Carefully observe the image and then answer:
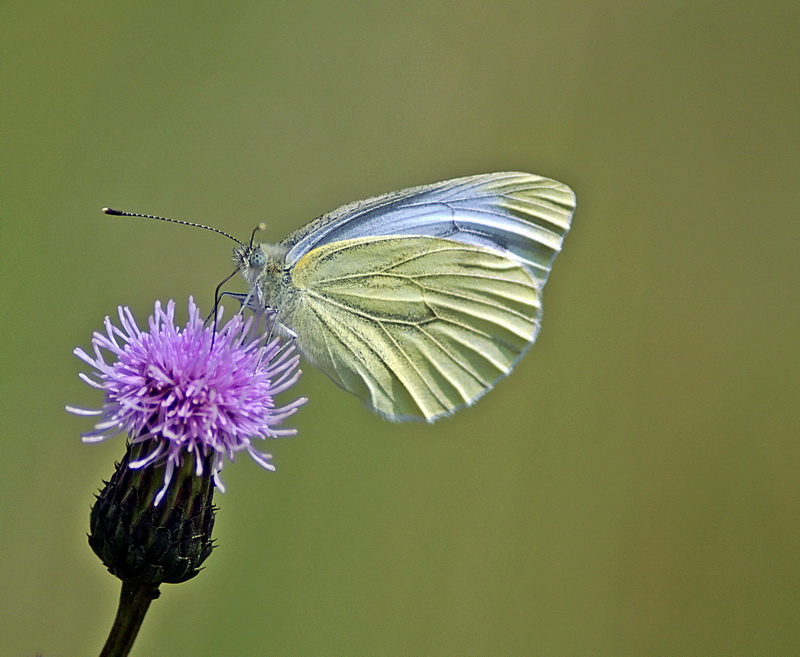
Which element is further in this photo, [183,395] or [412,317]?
[412,317]

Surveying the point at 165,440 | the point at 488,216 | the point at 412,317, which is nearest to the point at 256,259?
the point at 412,317

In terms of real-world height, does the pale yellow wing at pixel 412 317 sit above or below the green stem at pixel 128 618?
above

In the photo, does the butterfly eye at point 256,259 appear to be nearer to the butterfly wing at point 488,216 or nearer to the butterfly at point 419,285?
the butterfly at point 419,285

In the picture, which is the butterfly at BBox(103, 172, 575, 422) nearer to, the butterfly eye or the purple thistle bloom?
the butterfly eye

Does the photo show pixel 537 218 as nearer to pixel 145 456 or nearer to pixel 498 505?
pixel 145 456

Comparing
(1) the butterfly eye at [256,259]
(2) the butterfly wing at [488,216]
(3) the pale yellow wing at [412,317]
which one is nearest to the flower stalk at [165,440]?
(1) the butterfly eye at [256,259]

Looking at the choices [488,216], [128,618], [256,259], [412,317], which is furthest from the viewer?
[488,216]

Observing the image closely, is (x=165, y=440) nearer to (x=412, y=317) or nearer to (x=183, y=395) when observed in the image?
(x=183, y=395)
